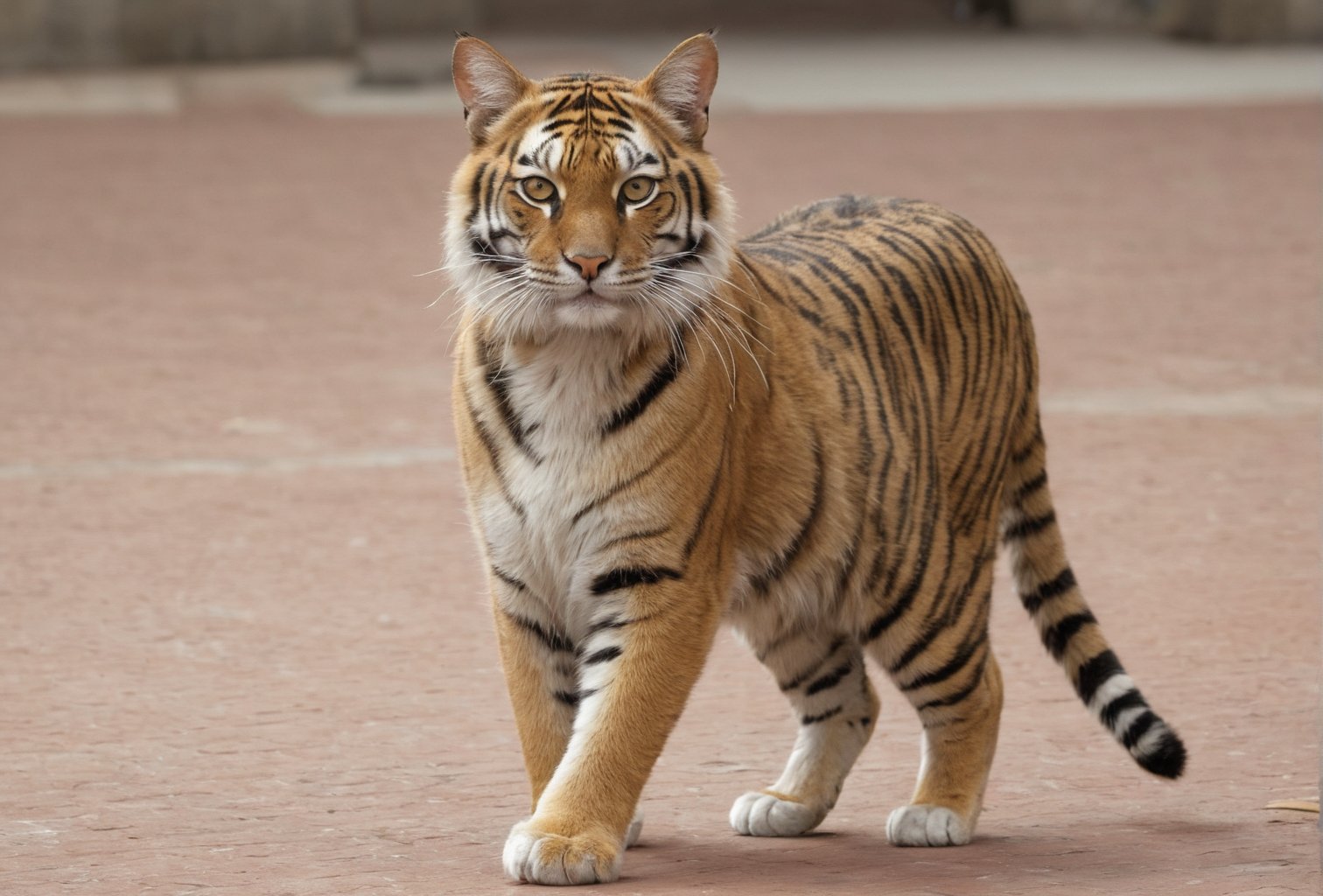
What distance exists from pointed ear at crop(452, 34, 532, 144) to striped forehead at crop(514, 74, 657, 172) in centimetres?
7

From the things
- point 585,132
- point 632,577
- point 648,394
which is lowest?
point 632,577

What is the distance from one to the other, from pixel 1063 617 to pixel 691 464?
121cm

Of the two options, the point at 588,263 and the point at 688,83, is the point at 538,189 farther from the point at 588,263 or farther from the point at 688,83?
the point at 688,83

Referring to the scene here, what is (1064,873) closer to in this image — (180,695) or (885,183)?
(180,695)

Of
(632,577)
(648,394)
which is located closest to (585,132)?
(648,394)

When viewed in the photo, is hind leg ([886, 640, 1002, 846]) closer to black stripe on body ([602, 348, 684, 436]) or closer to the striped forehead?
black stripe on body ([602, 348, 684, 436])

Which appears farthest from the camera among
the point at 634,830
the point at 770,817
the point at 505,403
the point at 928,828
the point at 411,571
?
the point at 411,571

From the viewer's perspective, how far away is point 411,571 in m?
6.51

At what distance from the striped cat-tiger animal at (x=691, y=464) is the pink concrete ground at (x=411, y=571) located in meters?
0.23

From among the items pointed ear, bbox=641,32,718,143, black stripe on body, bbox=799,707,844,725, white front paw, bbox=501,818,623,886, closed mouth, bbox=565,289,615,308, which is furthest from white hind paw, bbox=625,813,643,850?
pointed ear, bbox=641,32,718,143

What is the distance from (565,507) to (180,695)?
1855mm

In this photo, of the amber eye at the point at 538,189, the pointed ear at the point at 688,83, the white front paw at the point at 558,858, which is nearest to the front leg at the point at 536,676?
the white front paw at the point at 558,858

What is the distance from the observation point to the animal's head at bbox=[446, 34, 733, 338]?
151 inches

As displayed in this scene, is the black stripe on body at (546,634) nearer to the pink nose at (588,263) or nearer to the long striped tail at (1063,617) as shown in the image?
the pink nose at (588,263)
